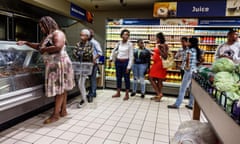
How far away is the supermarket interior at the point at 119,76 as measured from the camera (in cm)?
178

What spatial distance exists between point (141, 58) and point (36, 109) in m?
2.65

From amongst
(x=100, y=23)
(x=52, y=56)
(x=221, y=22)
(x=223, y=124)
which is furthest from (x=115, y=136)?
(x=100, y=23)

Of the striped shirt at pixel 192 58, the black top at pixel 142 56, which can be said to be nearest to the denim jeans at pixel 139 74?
the black top at pixel 142 56

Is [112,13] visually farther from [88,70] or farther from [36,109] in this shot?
[36,109]

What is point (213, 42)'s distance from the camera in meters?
4.80

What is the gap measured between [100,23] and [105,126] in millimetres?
4540

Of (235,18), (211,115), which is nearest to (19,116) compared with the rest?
(211,115)

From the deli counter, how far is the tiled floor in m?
0.25

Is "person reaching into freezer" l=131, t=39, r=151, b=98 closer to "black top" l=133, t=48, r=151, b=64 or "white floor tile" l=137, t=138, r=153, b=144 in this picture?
"black top" l=133, t=48, r=151, b=64

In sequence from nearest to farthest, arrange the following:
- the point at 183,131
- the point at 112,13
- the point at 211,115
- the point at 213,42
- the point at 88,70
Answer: the point at 211,115 → the point at 183,131 → the point at 88,70 → the point at 213,42 → the point at 112,13

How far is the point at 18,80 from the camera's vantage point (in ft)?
8.29

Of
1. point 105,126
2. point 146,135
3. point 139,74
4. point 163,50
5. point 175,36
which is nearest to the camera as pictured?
point 146,135

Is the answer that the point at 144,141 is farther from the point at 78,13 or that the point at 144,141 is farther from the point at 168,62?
the point at 78,13

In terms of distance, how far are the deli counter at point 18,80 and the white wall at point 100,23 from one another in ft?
12.1
